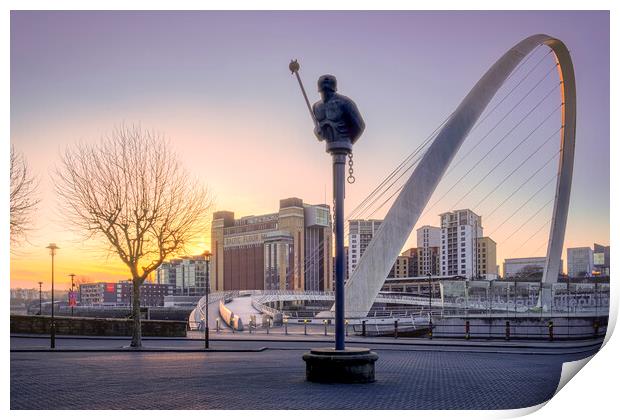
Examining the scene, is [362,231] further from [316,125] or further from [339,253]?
[339,253]

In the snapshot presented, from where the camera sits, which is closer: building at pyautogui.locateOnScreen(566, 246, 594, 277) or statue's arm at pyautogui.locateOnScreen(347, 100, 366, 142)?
statue's arm at pyautogui.locateOnScreen(347, 100, 366, 142)

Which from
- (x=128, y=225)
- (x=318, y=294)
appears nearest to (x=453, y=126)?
(x=128, y=225)

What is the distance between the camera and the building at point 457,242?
103 m

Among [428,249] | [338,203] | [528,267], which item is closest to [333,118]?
[338,203]

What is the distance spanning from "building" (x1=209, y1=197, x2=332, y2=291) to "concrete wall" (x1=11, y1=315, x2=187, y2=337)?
400cm

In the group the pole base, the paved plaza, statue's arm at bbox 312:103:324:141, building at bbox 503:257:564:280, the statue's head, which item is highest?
the statue's head

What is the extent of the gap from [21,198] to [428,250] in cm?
11250

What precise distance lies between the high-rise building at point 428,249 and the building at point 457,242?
4532 mm

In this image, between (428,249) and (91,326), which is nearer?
(91,326)

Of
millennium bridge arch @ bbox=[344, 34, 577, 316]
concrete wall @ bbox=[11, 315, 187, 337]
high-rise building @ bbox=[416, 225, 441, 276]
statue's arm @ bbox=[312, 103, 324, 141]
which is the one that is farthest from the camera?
high-rise building @ bbox=[416, 225, 441, 276]

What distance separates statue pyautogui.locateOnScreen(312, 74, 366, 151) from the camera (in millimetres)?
9406

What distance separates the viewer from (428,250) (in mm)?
120438

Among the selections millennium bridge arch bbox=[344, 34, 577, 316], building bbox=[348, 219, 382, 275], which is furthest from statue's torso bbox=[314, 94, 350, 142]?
building bbox=[348, 219, 382, 275]

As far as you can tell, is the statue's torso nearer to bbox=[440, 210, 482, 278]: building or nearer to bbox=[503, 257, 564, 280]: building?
bbox=[503, 257, 564, 280]: building
